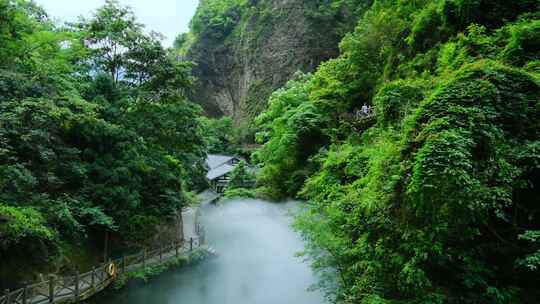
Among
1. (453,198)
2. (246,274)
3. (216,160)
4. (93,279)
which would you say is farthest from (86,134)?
(216,160)

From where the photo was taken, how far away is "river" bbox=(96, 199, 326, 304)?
43.8 feet

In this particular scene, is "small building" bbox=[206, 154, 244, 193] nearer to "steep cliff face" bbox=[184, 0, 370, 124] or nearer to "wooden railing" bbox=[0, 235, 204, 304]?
"steep cliff face" bbox=[184, 0, 370, 124]

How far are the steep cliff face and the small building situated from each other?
6031mm

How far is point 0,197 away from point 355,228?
28.6ft

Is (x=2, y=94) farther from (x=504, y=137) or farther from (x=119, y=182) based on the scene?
(x=504, y=137)

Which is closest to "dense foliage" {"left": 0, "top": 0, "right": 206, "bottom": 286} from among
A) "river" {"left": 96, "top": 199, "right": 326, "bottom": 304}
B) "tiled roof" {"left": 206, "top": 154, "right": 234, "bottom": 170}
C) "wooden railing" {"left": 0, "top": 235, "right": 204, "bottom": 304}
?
"wooden railing" {"left": 0, "top": 235, "right": 204, "bottom": 304}

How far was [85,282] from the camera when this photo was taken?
1196 cm

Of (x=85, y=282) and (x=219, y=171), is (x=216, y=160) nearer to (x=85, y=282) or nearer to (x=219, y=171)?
(x=219, y=171)

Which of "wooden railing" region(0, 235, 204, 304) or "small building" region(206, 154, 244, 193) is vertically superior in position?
"small building" region(206, 154, 244, 193)

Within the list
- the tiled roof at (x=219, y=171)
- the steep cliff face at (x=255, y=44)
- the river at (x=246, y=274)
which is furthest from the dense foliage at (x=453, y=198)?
the steep cliff face at (x=255, y=44)

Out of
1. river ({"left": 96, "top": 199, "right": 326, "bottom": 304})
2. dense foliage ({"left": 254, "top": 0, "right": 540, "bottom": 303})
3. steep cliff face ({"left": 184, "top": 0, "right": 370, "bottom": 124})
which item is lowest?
river ({"left": 96, "top": 199, "right": 326, "bottom": 304})

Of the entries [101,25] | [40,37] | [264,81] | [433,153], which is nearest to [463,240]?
[433,153]

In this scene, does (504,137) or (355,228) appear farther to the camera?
(355,228)

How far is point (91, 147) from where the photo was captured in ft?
44.0
